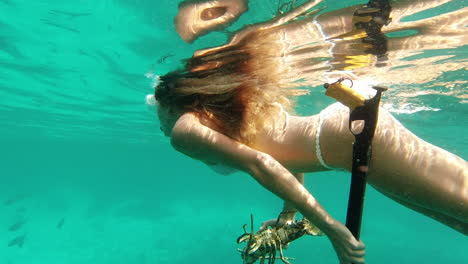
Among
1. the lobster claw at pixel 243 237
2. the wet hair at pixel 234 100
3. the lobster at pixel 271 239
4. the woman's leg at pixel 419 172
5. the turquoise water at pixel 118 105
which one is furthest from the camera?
the turquoise water at pixel 118 105

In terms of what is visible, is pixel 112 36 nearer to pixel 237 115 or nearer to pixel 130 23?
pixel 130 23

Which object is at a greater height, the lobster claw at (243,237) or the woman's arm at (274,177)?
the woman's arm at (274,177)

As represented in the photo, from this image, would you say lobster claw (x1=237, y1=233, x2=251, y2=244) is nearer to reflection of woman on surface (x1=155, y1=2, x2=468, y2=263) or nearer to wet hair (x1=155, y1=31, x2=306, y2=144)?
reflection of woman on surface (x1=155, y1=2, x2=468, y2=263)

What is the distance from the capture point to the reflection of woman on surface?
219cm

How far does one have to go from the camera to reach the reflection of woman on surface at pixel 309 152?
2.19 meters

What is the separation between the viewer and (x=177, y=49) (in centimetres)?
823

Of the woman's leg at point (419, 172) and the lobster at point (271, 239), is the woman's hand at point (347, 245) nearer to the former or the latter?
the woman's leg at point (419, 172)

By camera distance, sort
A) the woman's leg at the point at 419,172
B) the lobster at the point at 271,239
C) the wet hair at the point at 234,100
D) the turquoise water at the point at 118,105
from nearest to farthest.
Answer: the woman's leg at the point at 419,172, the lobster at the point at 271,239, the wet hair at the point at 234,100, the turquoise water at the point at 118,105

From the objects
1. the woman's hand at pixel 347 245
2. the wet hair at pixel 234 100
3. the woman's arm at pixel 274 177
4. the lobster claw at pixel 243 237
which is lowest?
the lobster claw at pixel 243 237

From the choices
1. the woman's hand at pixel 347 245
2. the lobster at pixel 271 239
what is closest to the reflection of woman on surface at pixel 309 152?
the woman's hand at pixel 347 245

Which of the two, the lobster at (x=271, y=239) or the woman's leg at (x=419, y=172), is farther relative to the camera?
the lobster at (x=271, y=239)

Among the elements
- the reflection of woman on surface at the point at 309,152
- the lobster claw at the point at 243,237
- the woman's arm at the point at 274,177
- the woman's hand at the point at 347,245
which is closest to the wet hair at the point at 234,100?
the reflection of woman on surface at the point at 309,152

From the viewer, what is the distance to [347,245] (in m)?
2.21

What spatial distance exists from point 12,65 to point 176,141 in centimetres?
1565
